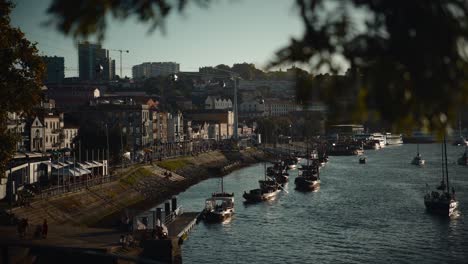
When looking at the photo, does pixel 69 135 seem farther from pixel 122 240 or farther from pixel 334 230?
pixel 122 240

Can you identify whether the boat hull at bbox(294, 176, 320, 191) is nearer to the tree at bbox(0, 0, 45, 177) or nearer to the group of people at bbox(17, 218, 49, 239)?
the group of people at bbox(17, 218, 49, 239)

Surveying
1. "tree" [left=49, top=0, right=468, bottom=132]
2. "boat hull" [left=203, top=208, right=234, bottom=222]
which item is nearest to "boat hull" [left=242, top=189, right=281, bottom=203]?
"boat hull" [left=203, top=208, right=234, bottom=222]

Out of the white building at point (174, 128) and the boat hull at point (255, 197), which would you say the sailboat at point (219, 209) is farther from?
the white building at point (174, 128)

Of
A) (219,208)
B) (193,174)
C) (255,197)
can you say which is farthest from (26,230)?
(193,174)

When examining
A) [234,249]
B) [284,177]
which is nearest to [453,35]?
[234,249]

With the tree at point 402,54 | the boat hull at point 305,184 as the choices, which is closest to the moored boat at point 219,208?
the boat hull at point 305,184

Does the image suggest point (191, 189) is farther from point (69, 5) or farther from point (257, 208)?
point (69, 5)
